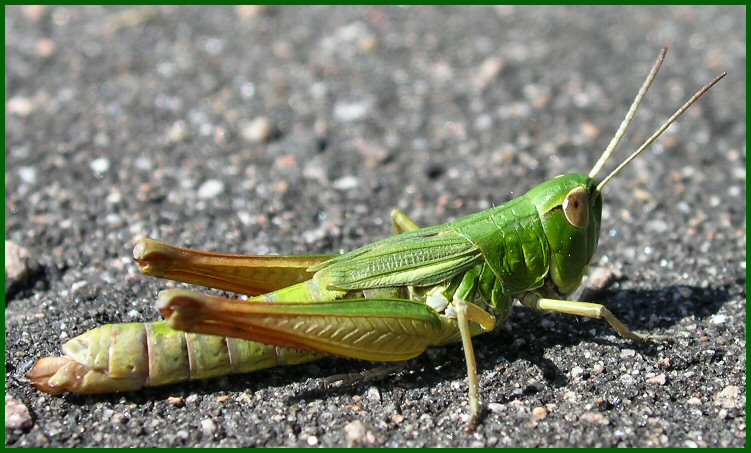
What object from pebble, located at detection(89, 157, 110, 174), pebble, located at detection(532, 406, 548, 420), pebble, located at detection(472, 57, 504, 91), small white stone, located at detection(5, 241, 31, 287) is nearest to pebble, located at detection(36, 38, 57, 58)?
pebble, located at detection(89, 157, 110, 174)

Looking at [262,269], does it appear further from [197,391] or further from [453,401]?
[453,401]

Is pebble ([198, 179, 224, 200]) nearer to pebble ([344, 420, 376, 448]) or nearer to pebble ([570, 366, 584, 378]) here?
pebble ([344, 420, 376, 448])

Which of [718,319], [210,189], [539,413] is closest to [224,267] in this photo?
[539,413]

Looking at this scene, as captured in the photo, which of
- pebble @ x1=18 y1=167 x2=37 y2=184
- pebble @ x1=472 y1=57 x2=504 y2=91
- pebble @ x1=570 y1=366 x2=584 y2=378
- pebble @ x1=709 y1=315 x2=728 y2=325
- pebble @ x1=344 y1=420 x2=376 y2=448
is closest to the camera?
pebble @ x1=344 y1=420 x2=376 y2=448

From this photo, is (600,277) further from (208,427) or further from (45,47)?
(45,47)

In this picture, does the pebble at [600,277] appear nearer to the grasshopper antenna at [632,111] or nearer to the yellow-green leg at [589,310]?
Answer: the yellow-green leg at [589,310]

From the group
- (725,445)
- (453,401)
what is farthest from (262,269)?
(725,445)

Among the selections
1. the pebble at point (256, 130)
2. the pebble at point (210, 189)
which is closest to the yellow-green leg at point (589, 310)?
the pebble at point (210, 189)
